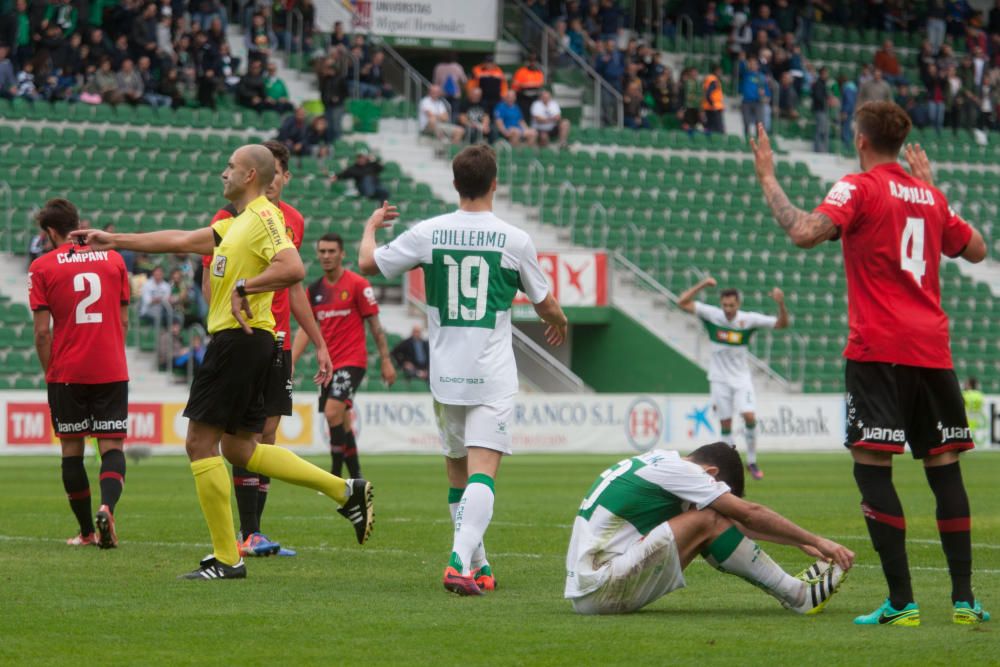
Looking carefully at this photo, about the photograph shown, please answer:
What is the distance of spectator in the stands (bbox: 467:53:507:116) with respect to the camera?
117ft

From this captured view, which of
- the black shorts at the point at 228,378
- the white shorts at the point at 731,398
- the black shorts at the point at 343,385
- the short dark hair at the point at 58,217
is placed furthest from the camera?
the white shorts at the point at 731,398

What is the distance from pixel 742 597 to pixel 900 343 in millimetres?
1822

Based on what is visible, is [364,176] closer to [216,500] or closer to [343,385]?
[343,385]

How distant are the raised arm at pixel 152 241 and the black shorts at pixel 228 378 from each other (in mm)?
496

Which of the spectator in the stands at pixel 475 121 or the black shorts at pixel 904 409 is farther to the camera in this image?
the spectator in the stands at pixel 475 121

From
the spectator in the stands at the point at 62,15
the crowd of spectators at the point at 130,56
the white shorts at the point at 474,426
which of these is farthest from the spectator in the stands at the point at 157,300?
the white shorts at the point at 474,426

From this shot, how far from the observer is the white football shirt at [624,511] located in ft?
24.7

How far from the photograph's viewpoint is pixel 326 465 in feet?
71.3

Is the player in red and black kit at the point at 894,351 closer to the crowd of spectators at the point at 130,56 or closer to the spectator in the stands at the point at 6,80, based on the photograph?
the crowd of spectators at the point at 130,56

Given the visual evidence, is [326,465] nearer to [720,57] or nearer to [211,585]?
[211,585]

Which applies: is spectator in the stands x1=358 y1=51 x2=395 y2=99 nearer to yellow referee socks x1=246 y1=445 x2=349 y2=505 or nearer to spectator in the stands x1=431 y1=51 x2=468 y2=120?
spectator in the stands x1=431 y1=51 x2=468 y2=120

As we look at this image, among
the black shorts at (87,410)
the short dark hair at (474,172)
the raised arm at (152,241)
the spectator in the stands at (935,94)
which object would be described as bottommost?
the spectator in the stands at (935,94)

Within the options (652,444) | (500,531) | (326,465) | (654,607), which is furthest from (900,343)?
(652,444)

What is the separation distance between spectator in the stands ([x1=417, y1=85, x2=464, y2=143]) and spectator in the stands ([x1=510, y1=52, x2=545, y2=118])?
197 cm
